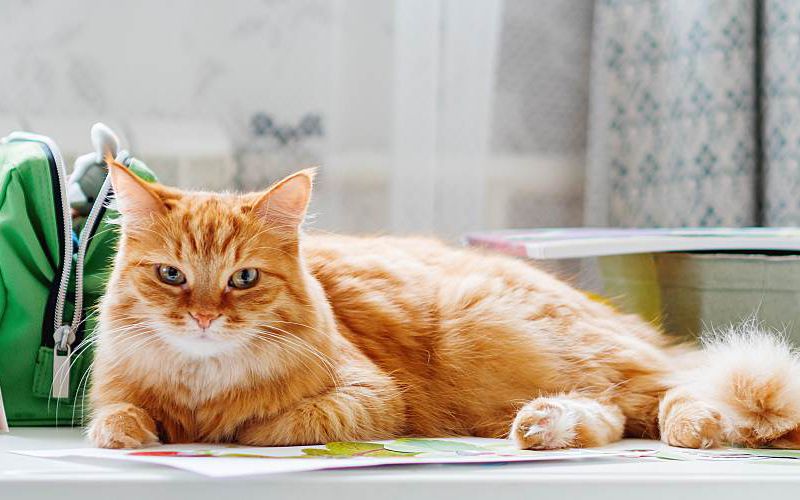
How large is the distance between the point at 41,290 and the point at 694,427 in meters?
0.82

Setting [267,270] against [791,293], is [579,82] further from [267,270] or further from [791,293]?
[267,270]

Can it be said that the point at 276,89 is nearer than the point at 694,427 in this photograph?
No

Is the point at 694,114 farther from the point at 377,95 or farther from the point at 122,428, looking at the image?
the point at 122,428

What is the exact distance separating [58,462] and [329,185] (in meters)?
1.05

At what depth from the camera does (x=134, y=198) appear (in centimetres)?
102

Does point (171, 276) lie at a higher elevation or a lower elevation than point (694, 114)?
lower

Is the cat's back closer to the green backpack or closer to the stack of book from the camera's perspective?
the stack of book

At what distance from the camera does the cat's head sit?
98 cm

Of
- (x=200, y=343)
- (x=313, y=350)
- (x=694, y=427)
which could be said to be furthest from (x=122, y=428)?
(x=694, y=427)

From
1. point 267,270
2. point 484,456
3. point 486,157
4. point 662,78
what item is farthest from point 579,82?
point 484,456

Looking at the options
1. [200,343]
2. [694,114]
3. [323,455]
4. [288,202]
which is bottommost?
[323,455]

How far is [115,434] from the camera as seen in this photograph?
941 mm

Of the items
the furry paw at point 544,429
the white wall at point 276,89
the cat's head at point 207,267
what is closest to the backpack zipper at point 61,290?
the cat's head at point 207,267

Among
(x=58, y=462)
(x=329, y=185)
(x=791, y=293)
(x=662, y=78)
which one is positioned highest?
(x=662, y=78)
